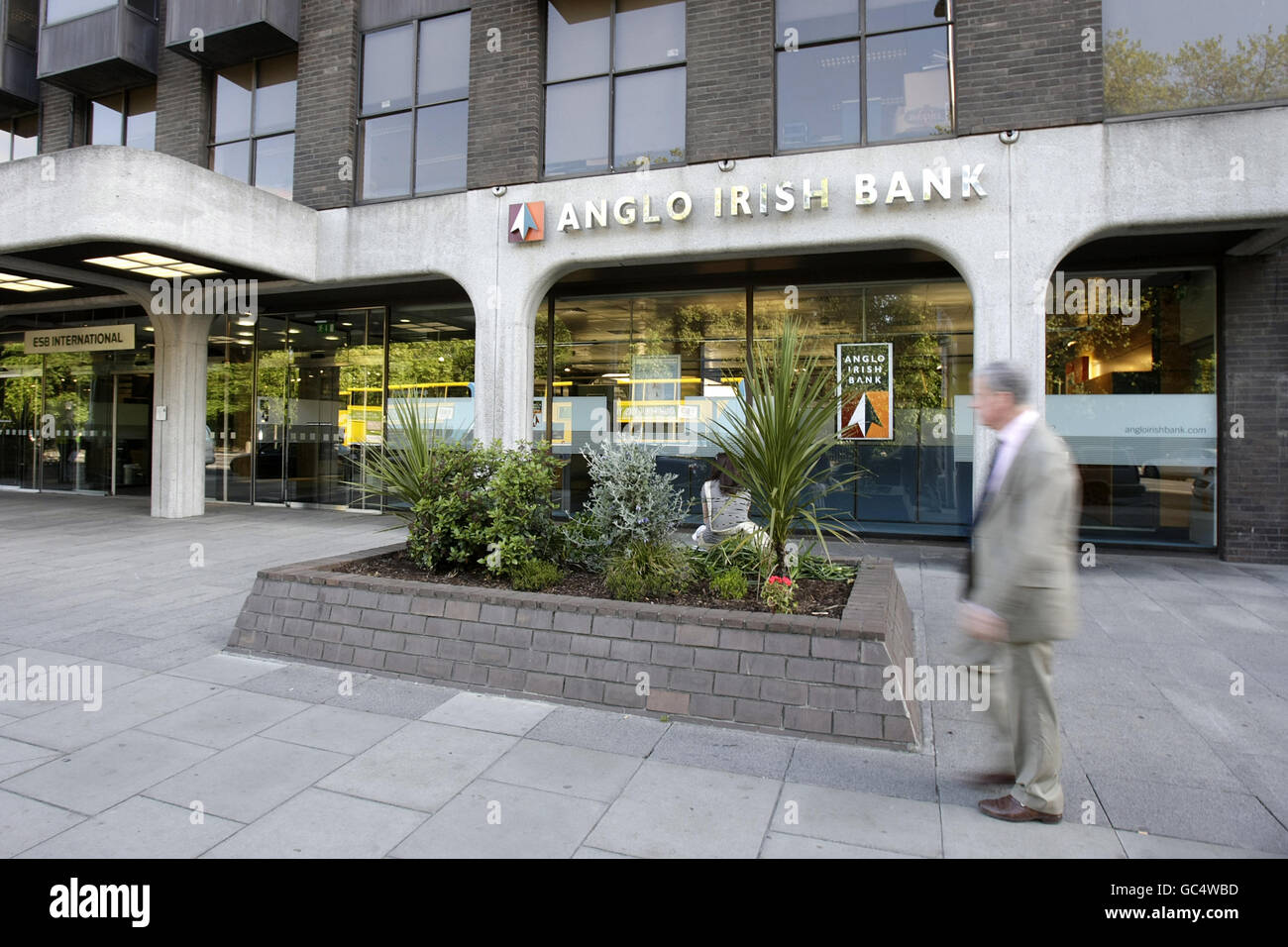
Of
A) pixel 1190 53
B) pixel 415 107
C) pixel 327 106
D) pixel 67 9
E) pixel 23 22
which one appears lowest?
pixel 1190 53

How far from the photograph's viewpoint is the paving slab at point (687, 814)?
3.06m

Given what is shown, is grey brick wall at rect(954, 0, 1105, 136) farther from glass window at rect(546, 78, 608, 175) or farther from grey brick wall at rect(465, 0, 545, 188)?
grey brick wall at rect(465, 0, 545, 188)

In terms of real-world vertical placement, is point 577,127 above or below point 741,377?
above

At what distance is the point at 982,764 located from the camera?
3861mm

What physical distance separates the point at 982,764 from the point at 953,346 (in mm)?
8698

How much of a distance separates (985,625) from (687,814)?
1502mm

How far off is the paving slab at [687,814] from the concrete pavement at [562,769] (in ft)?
0.04

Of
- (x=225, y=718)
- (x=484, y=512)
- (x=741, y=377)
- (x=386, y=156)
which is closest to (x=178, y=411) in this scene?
(x=386, y=156)

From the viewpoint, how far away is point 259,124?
44.1ft

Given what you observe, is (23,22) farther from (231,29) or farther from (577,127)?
(577,127)

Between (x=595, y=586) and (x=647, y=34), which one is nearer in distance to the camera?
(x=595, y=586)

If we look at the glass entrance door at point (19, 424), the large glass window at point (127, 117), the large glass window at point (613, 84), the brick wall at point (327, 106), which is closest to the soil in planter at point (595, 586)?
the large glass window at point (613, 84)

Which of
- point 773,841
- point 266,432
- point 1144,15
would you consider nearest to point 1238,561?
point 1144,15
